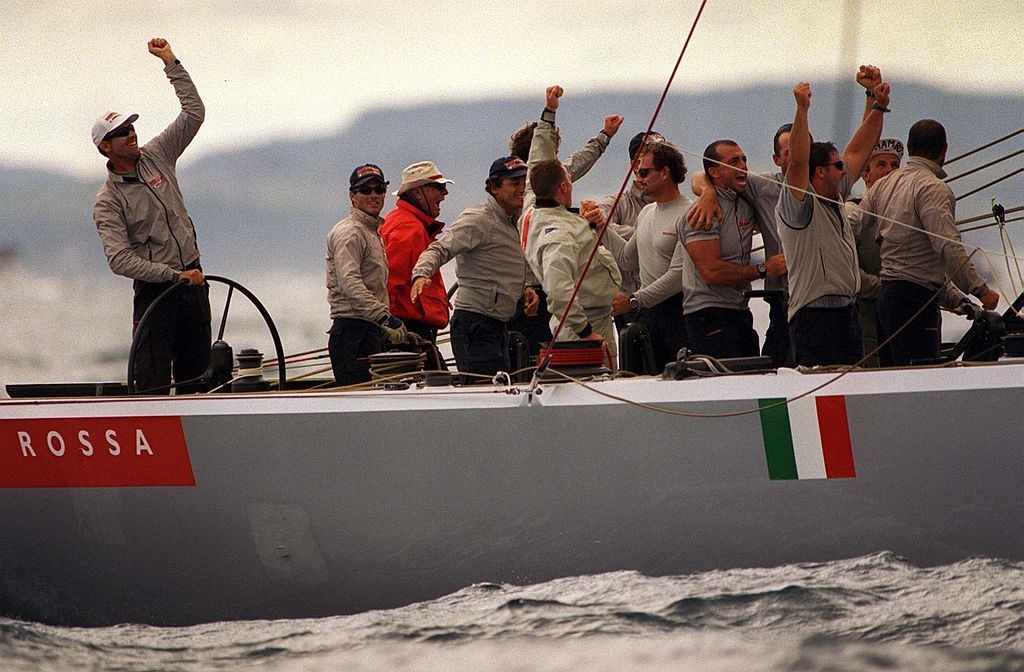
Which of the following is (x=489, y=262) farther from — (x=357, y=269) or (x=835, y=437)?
(x=835, y=437)

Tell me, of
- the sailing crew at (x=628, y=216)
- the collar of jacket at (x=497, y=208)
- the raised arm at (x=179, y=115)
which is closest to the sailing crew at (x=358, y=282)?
the collar of jacket at (x=497, y=208)

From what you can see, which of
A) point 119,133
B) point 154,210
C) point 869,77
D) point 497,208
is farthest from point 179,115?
point 869,77

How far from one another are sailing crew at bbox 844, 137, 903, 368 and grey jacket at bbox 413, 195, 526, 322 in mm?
1107

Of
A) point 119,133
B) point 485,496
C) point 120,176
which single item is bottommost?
point 485,496

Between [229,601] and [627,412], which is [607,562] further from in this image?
[229,601]

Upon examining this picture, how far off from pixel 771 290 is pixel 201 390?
177 cm

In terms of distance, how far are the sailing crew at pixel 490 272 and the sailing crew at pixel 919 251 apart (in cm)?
115

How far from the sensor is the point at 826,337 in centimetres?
347

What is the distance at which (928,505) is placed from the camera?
296cm

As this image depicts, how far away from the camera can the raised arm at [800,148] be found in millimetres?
3127

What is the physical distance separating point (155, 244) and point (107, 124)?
40 centimetres

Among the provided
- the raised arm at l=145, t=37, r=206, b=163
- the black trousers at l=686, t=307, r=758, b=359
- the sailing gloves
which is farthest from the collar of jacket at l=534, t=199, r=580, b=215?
the raised arm at l=145, t=37, r=206, b=163

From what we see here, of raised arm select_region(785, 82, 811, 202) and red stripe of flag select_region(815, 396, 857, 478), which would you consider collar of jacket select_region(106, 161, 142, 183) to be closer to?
raised arm select_region(785, 82, 811, 202)

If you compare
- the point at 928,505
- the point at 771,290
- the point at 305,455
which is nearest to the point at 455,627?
the point at 305,455
